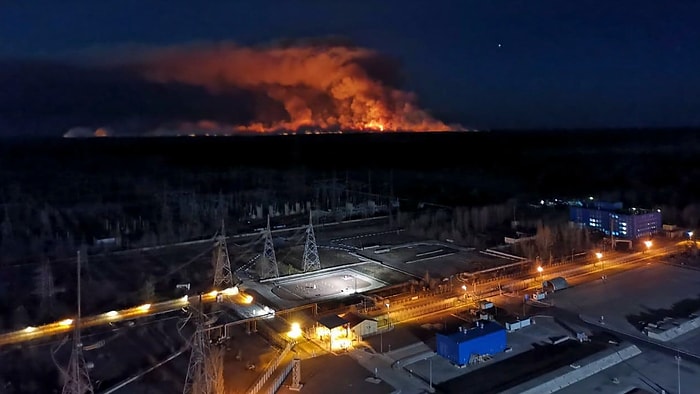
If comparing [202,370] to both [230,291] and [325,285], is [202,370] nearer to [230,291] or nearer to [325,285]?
[230,291]

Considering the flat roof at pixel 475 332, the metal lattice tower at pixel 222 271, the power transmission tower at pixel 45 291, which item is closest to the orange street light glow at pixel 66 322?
the power transmission tower at pixel 45 291

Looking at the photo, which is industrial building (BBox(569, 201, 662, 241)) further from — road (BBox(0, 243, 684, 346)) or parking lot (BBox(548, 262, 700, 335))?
parking lot (BBox(548, 262, 700, 335))

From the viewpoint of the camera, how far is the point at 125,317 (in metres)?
14.3

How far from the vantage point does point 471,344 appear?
11.3 metres

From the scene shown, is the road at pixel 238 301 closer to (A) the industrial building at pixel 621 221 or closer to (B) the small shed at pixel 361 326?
(B) the small shed at pixel 361 326

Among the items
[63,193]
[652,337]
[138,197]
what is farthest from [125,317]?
[63,193]

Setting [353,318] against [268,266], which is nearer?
[353,318]

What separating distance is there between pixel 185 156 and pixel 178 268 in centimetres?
5875

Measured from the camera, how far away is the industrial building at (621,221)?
22359 millimetres

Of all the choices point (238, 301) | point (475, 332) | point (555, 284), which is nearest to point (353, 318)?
point (475, 332)

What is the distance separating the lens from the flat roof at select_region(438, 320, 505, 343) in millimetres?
11375

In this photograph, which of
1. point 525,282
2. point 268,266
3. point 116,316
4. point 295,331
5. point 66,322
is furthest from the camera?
point 268,266

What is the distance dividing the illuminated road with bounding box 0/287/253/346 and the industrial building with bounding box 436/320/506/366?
5331 mm

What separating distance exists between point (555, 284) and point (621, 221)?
28.1ft
